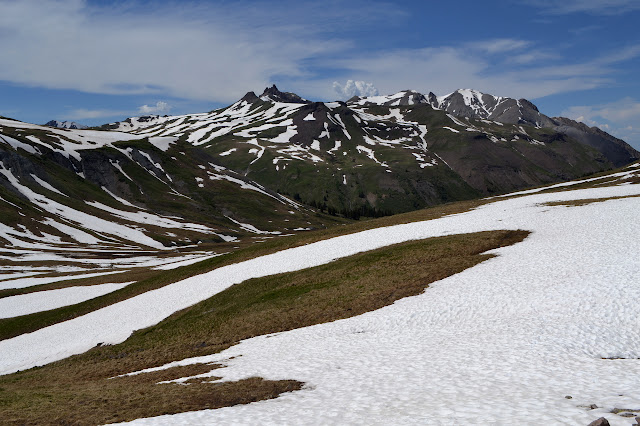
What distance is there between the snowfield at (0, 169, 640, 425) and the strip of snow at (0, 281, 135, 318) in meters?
10.2

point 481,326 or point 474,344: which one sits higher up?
point 474,344

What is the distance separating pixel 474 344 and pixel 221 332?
21484 mm

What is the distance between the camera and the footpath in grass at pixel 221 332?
1831cm

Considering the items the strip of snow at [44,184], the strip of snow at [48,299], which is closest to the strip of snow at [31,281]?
the strip of snow at [48,299]

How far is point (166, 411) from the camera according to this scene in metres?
16.5

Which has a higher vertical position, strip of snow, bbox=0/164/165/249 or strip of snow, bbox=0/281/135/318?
strip of snow, bbox=0/164/165/249

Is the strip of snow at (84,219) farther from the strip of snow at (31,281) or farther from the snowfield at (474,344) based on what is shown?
the snowfield at (474,344)

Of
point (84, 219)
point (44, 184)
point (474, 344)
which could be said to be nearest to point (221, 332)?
point (474, 344)

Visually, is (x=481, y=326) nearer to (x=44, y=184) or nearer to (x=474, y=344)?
(x=474, y=344)

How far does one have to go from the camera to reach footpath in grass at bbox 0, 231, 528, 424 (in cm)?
1831

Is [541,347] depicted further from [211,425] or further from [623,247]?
[623,247]

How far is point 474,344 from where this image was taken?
22.9 meters

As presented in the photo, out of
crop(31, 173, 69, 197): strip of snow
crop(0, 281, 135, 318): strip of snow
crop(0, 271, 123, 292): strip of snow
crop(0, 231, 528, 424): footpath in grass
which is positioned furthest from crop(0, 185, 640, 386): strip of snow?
crop(31, 173, 69, 197): strip of snow

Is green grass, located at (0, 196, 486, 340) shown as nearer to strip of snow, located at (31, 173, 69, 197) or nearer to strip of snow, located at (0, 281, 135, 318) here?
strip of snow, located at (0, 281, 135, 318)
